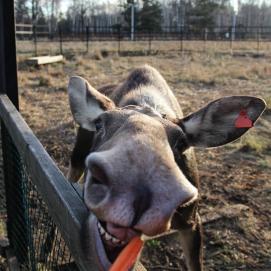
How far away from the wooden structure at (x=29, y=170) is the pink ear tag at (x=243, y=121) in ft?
4.09

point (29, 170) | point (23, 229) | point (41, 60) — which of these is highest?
point (29, 170)

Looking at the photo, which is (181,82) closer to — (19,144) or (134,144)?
(19,144)

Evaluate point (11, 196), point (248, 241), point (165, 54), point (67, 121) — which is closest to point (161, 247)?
point (248, 241)

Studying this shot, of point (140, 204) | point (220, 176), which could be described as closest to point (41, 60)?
point (220, 176)

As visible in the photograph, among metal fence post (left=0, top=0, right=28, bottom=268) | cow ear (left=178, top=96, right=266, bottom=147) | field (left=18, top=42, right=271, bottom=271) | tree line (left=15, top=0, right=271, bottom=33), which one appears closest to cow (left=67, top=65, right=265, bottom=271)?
cow ear (left=178, top=96, right=266, bottom=147)

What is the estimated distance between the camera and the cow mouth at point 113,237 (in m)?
1.79

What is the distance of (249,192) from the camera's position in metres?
5.89

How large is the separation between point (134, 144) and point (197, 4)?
72.1m

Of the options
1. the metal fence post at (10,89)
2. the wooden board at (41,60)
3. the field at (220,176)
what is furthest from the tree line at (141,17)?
the metal fence post at (10,89)

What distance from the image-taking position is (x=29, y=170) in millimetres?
2867

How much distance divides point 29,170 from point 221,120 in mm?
1258

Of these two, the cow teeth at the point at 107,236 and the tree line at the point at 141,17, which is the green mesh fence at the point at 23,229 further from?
the tree line at the point at 141,17

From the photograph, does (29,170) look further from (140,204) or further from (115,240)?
(140,204)

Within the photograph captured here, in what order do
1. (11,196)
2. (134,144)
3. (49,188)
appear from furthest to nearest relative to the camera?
(11,196)
(49,188)
(134,144)
